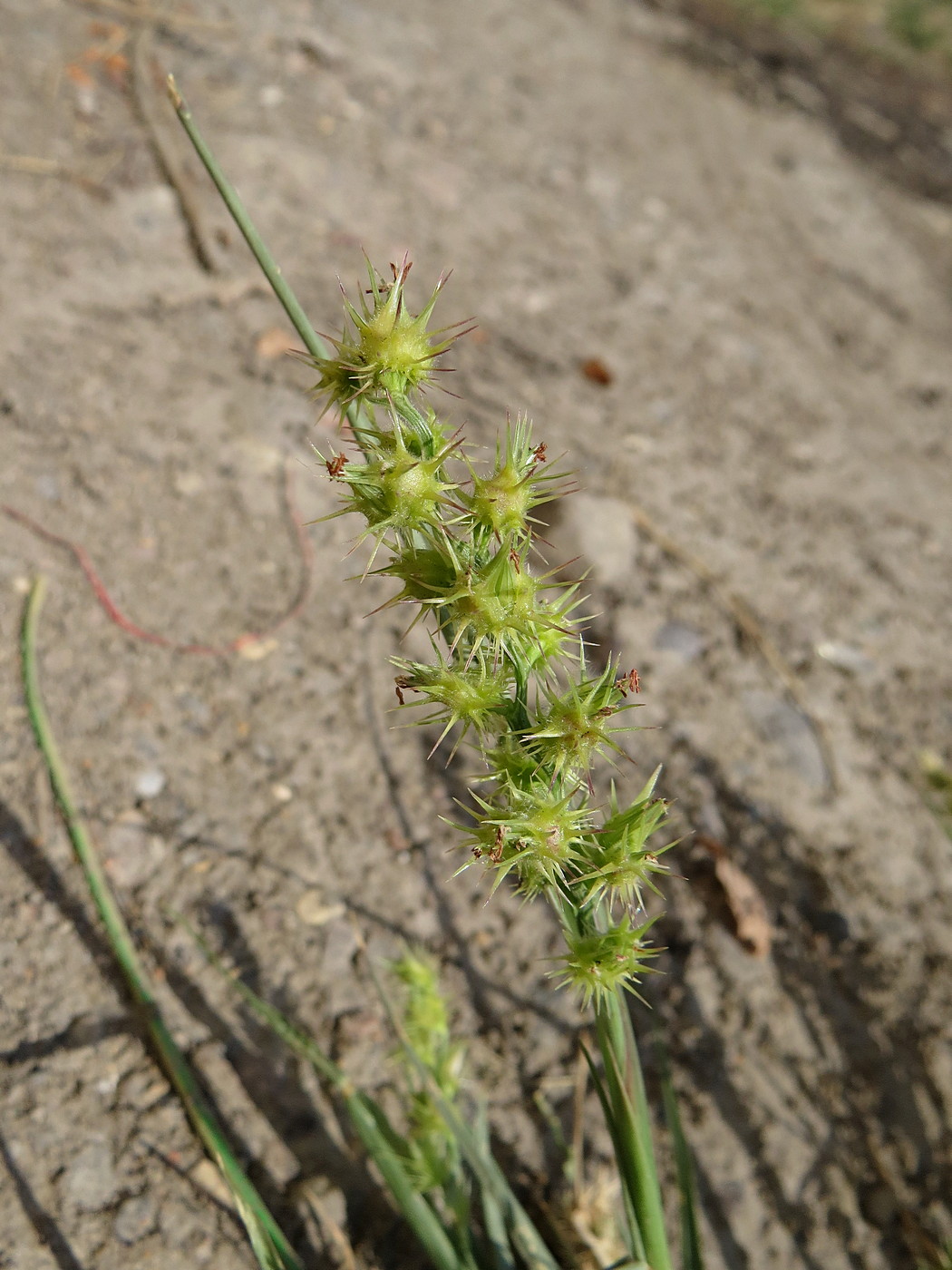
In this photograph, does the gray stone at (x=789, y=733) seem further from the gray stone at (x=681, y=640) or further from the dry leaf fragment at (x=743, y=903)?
A: the dry leaf fragment at (x=743, y=903)

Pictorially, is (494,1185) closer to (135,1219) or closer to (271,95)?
(135,1219)

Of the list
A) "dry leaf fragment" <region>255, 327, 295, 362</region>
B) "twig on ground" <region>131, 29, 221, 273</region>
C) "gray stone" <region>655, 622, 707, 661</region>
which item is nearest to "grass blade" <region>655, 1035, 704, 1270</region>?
"gray stone" <region>655, 622, 707, 661</region>

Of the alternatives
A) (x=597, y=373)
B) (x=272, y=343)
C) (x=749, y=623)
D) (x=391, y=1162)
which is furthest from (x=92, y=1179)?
(x=597, y=373)

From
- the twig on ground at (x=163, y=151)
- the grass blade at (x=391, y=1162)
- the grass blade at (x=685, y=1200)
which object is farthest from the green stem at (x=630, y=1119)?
the twig on ground at (x=163, y=151)

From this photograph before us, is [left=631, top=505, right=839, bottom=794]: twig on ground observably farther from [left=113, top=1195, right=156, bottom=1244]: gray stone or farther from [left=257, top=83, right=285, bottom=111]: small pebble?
[left=257, top=83, right=285, bottom=111]: small pebble

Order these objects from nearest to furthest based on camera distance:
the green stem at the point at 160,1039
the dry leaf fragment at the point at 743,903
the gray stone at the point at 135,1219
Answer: the green stem at the point at 160,1039
the gray stone at the point at 135,1219
the dry leaf fragment at the point at 743,903

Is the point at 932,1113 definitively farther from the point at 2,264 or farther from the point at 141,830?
the point at 2,264
